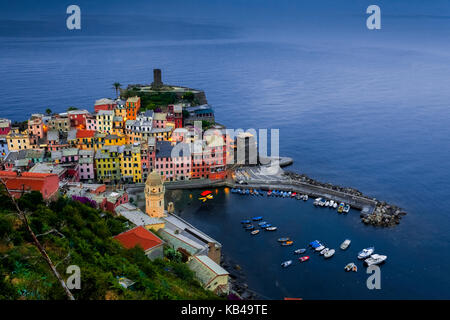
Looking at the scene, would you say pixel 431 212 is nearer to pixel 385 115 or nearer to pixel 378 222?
pixel 378 222

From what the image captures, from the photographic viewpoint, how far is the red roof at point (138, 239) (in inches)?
1362

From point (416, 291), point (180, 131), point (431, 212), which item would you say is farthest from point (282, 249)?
point (180, 131)

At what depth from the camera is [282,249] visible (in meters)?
43.9

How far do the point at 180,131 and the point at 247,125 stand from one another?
25304 mm

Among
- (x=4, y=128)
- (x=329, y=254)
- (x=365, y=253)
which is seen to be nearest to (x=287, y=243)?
(x=329, y=254)

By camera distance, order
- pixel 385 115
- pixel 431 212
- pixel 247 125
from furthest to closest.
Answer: pixel 385 115 < pixel 247 125 < pixel 431 212

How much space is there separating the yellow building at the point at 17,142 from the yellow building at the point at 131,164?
42.7 ft

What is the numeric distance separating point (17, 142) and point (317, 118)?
190 ft

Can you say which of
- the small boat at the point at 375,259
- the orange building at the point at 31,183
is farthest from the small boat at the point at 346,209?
the orange building at the point at 31,183

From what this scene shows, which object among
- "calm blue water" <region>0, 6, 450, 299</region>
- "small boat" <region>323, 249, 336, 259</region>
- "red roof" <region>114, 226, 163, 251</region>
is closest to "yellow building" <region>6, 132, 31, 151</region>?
"calm blue water" <region>0, 6, 450, 299</region>

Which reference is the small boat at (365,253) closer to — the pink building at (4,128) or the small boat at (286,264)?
the small boat at (286,264)

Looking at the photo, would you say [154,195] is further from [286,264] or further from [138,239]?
[286,264]

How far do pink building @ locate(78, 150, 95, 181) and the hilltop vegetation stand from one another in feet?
59.5

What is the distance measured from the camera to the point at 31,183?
37500mm
